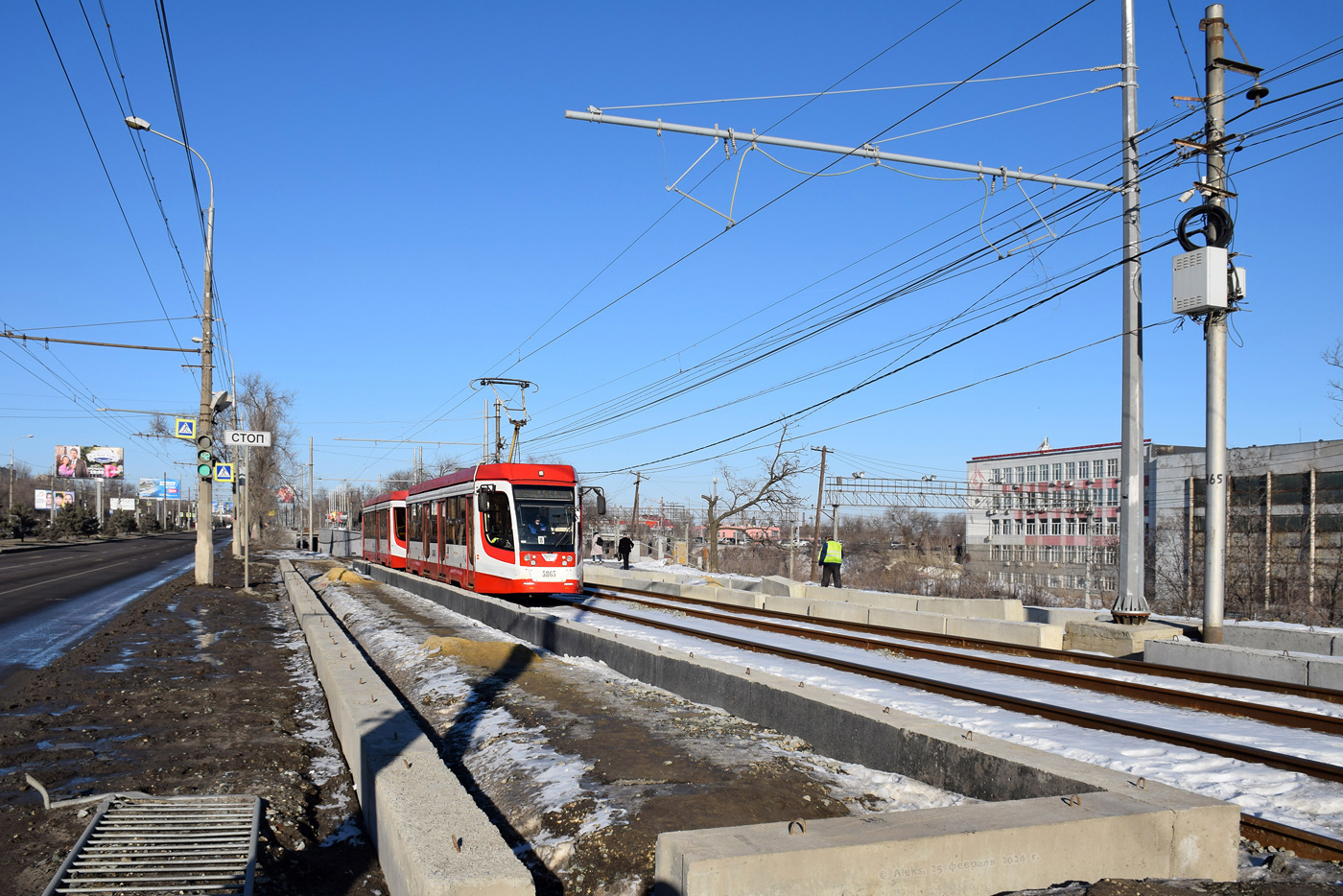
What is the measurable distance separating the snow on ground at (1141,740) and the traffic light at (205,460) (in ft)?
54.1

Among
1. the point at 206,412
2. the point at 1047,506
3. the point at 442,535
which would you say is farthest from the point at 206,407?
the point at 1047,506

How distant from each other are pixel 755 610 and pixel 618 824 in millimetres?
17714

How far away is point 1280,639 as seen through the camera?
1373 cm

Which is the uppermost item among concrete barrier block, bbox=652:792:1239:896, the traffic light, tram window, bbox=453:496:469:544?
the traffic light

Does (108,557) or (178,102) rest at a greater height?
(178,102)

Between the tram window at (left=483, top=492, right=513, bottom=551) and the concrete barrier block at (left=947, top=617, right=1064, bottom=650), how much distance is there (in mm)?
10257

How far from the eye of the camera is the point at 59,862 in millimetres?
5129

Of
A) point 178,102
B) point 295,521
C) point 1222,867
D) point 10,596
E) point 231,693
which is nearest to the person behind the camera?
point 1222,867

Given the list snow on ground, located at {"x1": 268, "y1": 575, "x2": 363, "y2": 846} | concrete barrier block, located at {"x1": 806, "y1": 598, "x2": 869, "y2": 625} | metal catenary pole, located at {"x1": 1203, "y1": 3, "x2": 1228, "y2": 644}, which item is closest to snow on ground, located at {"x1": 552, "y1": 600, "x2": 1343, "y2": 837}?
metal catenary pole, located at {"x1": 1203, "y1": 3, "x2": 1228, "y2": 644}

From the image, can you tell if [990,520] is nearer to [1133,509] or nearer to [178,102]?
[1133,509]

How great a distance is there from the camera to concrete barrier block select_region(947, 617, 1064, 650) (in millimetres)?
15156

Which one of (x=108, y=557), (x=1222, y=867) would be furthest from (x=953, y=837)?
(x=108, y=557)

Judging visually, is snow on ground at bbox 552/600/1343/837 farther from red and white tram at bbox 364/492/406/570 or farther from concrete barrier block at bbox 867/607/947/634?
red and white tram at bbox 364/492/406/570

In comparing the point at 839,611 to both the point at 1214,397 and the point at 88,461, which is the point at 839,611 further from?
the point at 88,461
